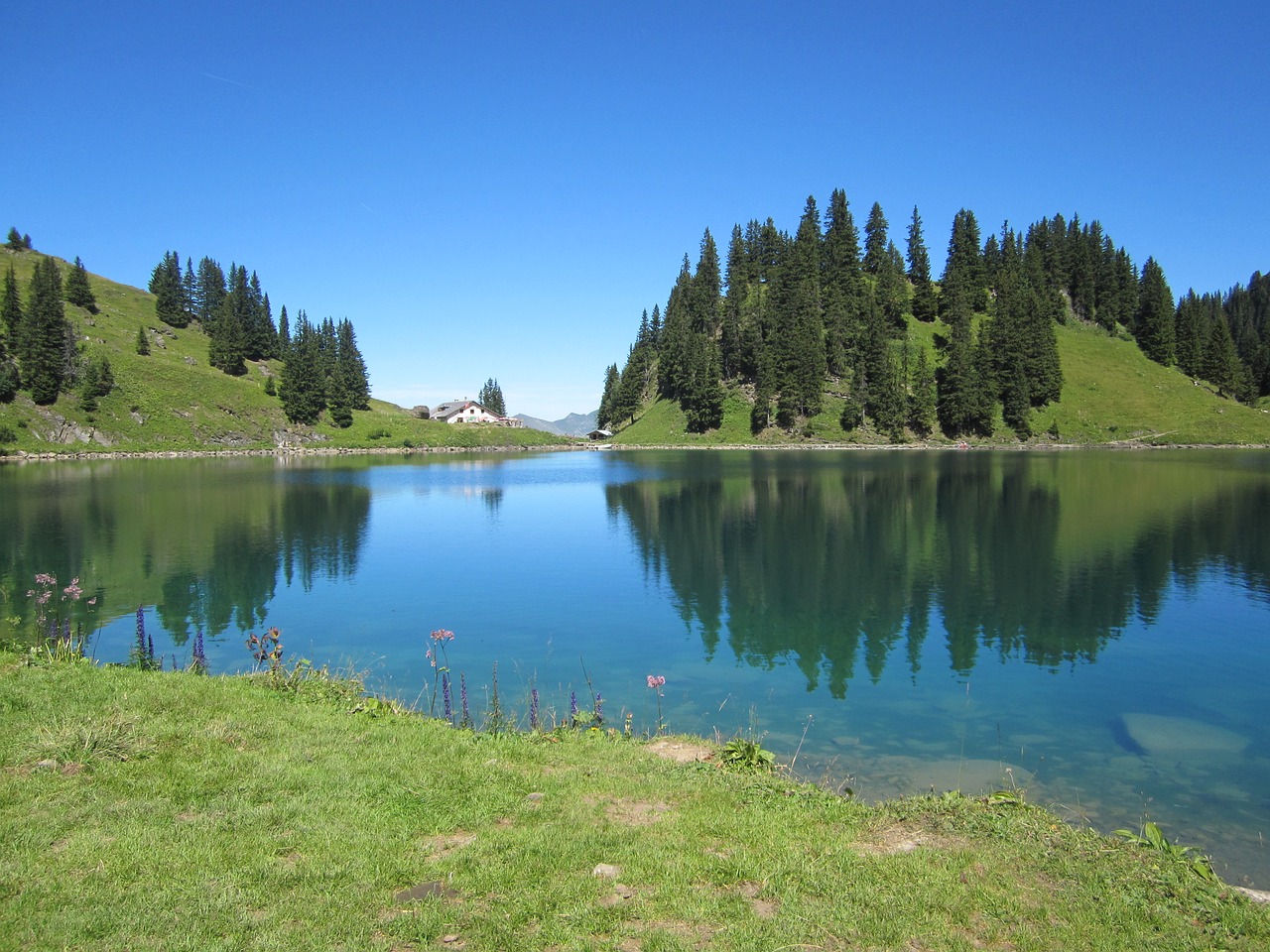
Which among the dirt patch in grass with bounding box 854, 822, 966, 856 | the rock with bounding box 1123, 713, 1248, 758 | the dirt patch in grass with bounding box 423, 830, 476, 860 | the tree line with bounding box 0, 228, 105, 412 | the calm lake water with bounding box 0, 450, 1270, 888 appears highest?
the tree line with bounding box 0, 228, 105, 412

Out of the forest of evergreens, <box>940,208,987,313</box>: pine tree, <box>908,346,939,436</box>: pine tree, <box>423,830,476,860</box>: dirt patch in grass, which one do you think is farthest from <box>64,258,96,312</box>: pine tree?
<box>423,830,476,860</box>: dirt patch in grass

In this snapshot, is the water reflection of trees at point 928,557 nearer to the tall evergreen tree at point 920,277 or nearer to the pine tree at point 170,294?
the tall evergreen tree at point 920,277

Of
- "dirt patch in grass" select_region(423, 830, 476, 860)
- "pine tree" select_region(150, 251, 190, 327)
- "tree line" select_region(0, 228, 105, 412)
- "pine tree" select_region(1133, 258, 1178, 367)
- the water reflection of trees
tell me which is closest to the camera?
"dirt patch in grass" select_region(423, 830, 476, 860)

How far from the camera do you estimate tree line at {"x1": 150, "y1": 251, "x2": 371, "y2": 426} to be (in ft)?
445

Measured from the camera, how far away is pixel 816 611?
2530cm

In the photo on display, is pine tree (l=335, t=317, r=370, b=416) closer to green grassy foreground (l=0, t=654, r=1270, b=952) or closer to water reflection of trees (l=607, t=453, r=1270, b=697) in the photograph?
water reflection of trees (l=607, t=453, r=1270, b=697)

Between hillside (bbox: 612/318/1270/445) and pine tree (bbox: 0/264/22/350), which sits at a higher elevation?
pine tree (bbox: 0/264/22/350)

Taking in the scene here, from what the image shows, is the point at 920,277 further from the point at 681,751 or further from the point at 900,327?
the point at 681,751

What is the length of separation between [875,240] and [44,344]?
446ft

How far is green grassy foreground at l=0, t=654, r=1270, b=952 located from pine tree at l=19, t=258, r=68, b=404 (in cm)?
11771

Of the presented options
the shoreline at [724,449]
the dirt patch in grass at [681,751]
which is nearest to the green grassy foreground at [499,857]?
the dirt patch in grass at [681,751]

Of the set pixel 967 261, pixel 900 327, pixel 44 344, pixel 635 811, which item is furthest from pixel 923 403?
pixel 44 344

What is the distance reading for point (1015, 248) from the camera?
151 meters

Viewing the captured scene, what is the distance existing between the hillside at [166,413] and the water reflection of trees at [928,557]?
82441 millimetres
